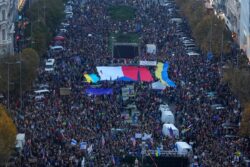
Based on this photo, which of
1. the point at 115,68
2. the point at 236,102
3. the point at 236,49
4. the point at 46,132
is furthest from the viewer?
the point at 236,49

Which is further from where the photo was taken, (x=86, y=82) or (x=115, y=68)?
(x=115, y=68)

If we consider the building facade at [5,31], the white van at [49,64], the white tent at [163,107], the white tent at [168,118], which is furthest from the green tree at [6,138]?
the building facade at [5,31]

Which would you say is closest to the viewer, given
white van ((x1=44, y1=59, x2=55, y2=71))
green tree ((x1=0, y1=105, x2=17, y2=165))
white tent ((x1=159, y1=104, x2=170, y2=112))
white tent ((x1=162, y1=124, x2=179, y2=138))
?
green tree ((x1=0, y1=105, x2=17, y2=165))

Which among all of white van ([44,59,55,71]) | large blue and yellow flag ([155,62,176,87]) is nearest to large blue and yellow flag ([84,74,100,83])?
white van ([44,59,55,71])

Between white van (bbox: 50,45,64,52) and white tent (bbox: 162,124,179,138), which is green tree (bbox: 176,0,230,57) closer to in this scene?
white van (bbox: 50,45,64,52)

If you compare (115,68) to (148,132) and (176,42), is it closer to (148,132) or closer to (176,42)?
(176,42)

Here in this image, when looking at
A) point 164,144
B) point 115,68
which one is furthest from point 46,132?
point 115,68

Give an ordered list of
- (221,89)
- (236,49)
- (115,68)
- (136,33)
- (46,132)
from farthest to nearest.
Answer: (136,33) → (236,49) → (115,68) → (221,89) → (46,132)
